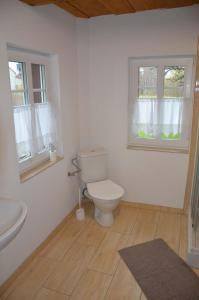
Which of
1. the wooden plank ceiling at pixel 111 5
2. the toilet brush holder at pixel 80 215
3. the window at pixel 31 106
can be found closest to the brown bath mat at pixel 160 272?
the toilet brush holder at pixel 80 215

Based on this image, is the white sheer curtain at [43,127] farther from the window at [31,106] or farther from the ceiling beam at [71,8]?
the ceiling beam at [71,8]

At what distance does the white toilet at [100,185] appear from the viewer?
276 centimetres

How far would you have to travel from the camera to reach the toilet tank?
10.0 ft

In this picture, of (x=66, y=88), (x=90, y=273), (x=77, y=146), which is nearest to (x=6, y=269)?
(x=90, y=273)

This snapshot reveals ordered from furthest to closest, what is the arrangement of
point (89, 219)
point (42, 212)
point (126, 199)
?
1. point (126, 199)
2. point (89, 219)
3. point (42, 212)

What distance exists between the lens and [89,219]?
3.10 meters

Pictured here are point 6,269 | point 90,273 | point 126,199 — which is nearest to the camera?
point 6,269

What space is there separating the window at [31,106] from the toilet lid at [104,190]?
0.66 meters

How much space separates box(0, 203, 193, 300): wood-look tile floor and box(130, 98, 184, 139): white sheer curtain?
101 centimetres

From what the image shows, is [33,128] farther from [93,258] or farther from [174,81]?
[174,81]

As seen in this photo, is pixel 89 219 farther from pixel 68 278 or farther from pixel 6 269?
pixel 6 269

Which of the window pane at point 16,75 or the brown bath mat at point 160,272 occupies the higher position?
the window pane at point 16,75

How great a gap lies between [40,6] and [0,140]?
127cm

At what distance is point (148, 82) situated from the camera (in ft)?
10.0
